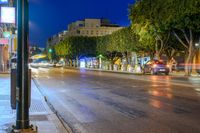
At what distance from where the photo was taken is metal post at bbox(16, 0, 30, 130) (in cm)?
834

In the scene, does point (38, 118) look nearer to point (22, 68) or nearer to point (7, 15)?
point (22, 68)

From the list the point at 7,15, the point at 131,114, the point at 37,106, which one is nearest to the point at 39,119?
the point at 131,114

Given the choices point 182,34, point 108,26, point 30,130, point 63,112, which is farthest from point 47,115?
point 108,26

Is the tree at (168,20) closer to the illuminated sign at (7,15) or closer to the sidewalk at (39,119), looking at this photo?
the illuminated sign at (7,15)

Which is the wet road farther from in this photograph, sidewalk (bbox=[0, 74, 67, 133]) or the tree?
the tree

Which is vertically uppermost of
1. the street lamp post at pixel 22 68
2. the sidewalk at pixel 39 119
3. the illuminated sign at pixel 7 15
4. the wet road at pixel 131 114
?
the illuminated sign at pixel 7 15

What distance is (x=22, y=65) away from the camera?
8.35m

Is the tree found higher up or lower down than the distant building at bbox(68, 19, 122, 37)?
lower down

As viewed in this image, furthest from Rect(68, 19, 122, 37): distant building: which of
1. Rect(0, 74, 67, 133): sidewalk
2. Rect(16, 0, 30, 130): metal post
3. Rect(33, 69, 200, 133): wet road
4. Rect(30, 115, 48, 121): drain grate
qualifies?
Rect(16, 0, 30, 130): metal post

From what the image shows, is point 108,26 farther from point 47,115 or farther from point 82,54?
point 47,115

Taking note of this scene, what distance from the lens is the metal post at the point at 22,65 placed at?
8.34 meters

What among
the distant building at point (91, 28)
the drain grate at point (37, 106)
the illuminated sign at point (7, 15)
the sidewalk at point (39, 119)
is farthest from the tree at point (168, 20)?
the distant building at point (91, 28)

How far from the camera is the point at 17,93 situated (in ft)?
27.4

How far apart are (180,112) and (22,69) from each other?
672 cm
